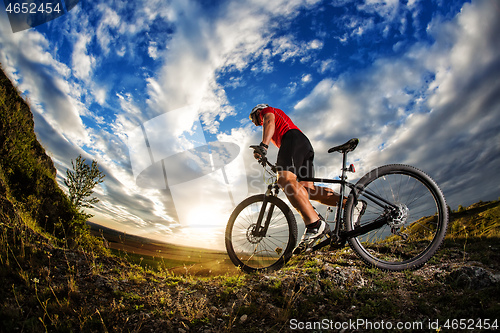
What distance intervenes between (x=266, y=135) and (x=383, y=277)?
2967mm

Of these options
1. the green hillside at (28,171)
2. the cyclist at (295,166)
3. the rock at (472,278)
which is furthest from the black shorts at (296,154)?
the green hillside at (28,171)

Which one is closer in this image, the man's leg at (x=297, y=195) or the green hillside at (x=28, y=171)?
the man's leg at (x=297, y=195)

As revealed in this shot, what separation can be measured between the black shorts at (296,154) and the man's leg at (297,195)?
14 cm

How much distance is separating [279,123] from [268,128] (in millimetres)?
377

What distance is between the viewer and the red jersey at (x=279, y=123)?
440cm

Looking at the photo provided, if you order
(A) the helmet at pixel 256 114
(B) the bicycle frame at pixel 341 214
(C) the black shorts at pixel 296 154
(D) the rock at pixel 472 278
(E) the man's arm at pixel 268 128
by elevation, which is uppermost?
(A) the helmet at pixel 256 114

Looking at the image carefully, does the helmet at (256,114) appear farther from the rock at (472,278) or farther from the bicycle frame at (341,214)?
the rock at (472,278)

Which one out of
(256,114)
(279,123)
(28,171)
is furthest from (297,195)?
(28,171)

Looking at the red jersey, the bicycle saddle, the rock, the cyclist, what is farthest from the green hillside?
the rock

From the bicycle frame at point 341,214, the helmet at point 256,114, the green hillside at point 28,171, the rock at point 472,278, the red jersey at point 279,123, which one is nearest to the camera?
the rock at point 472,278

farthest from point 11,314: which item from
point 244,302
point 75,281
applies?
point 244,302

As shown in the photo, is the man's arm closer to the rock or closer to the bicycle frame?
the bicycle frame

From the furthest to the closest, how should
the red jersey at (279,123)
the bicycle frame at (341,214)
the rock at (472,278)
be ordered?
Answer: the red jersey at (279,123)
the bicycle frame at (341,214)
the rock at (472,278)

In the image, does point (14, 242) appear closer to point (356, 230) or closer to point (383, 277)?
point (356, 230)
